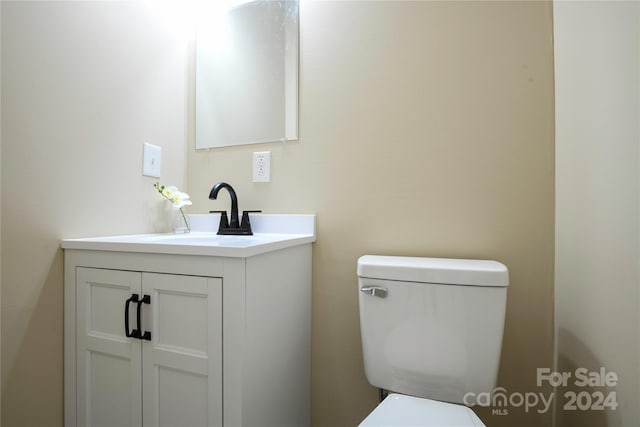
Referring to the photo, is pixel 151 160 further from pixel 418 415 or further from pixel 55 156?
pixel 418 415

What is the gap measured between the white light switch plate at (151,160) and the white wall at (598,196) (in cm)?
142

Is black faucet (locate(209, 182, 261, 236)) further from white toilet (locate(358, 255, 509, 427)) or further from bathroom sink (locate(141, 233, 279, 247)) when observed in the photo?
white toilet (locate(358, 255, 509, 427))

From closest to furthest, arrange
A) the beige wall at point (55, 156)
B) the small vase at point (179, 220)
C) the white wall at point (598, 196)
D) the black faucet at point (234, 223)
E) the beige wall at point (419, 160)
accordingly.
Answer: the white wall at point (598, 196) → the beige wall at point (55, 156) → the beige wall at point (419, 160) → the black faucet at point (234, 223) → the small vase at point (179, 220)

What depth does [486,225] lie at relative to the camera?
0.96m

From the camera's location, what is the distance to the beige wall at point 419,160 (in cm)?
93

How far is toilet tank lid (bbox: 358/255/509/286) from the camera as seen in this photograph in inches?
30.2

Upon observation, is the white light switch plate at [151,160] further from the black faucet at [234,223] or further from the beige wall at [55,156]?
the black faucet at [234,223]

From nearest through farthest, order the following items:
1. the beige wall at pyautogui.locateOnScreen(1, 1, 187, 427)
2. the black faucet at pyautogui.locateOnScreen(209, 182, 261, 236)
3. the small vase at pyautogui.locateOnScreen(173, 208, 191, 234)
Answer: the beige wall at pyautogui.locateOnScreen(1, 1, 187, 427) → the black faucet at pyautogui.locateOnScreen(209, 182, 261, 236) → the small vase at pyautogui.locateOnScreen(173, 208, 191, 234)

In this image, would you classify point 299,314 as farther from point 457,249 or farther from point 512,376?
point 512,376

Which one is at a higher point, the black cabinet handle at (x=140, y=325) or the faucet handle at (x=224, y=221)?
the faucet handle at (x=224, y=221)

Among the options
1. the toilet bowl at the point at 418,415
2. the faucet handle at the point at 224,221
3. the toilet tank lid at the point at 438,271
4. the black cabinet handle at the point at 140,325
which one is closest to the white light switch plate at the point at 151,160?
the faucet handle at the point at 224,221

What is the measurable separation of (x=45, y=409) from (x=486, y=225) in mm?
1432

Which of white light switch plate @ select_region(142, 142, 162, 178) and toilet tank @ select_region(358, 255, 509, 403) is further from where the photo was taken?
white light switch plate @ select_region(142, 142, 162, 178)

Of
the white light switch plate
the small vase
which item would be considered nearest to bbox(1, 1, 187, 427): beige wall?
the white light switch plate
